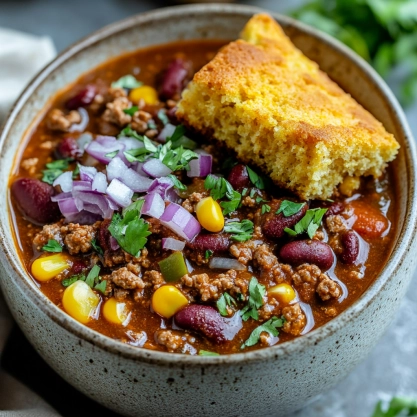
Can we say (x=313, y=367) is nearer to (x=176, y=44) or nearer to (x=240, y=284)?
(x=240, y=284)

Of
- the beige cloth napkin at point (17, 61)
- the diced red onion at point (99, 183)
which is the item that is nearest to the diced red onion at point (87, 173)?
the diced red onion at point (99, 183)

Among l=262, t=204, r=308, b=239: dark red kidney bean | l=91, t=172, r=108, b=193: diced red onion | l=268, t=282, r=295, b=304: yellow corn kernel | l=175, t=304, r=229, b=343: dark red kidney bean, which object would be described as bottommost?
l=91, t=172, r=108, b=193: diced red onion

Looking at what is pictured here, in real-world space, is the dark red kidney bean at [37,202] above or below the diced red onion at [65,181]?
below

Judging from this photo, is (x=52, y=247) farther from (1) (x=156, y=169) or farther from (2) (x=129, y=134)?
(2) (x=129, y=134)

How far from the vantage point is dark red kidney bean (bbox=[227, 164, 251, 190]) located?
9.82 feet

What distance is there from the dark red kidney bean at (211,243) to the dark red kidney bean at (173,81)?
99 cm

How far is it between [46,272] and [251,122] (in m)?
1.11

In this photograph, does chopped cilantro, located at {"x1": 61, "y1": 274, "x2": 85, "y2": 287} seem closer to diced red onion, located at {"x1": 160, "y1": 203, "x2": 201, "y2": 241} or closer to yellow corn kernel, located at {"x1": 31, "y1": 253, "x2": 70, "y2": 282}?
yellow corn kernel, located at {"x1": 31, "y1": 253, "x2": 70, "y2": 282}

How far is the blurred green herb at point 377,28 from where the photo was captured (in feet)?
15.0

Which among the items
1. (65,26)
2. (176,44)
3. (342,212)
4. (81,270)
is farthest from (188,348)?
(65,26)

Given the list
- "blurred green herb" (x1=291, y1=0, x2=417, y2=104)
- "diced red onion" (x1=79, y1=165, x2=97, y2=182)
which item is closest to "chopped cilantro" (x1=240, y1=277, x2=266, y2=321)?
"diced red onion" (x1=79, y1=165, x2=97, y2=182)

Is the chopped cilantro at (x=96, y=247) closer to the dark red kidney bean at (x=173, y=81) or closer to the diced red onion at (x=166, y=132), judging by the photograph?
the diced red onion at (x=166, y=132)

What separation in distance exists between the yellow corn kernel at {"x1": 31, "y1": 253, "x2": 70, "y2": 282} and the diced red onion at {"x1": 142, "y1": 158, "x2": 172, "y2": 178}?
54 centimetres

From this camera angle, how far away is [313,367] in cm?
267
